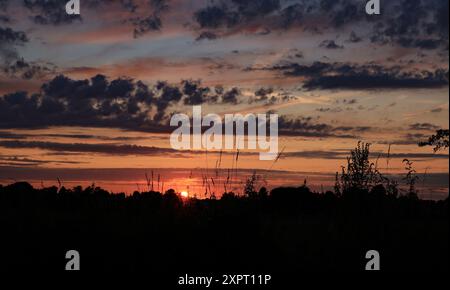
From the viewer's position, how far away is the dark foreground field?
8.88m

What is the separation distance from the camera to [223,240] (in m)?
9.57

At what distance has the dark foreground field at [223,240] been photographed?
888 cm

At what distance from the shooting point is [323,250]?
9.24 metres

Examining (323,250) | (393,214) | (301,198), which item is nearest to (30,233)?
(323,250)

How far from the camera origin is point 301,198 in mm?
16672

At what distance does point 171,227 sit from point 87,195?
8063 mm
